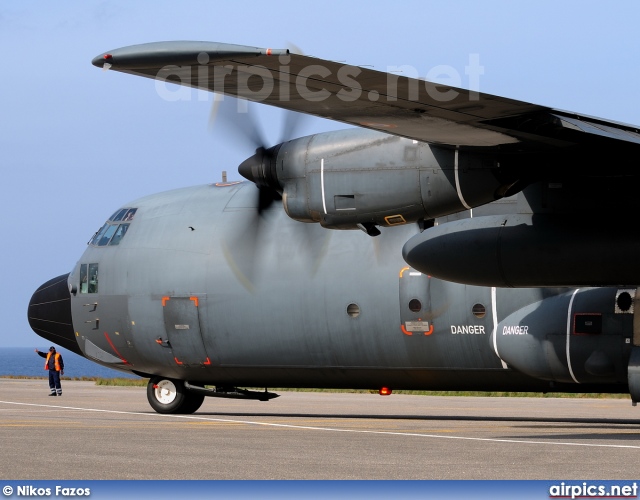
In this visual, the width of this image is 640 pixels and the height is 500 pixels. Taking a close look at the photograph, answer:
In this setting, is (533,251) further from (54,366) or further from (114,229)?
(54,366)

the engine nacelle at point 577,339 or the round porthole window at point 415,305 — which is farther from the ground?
the round porthole window at point 415,305

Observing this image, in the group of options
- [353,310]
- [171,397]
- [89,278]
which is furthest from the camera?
[89,278]

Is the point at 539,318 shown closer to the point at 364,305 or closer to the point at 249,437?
the point at 364,305

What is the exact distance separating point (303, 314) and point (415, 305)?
2.46 m

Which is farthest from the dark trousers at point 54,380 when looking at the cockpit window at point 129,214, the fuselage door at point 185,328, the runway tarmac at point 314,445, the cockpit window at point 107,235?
the fuselage door at point 185,328

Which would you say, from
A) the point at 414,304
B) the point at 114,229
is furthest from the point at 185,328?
the point at 414,304

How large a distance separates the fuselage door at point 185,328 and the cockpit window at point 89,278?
2168mm

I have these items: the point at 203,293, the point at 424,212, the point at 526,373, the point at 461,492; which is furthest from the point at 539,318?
the point at 461,492

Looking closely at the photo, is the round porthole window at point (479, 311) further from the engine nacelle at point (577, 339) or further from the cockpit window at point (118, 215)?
the cockpit window at point (118, 215)

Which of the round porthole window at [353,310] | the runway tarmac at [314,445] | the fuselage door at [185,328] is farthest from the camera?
the fuselage door at [185,328]

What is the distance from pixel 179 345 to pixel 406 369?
207 inches

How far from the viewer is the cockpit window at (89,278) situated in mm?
25203

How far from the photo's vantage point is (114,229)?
25.7 metres

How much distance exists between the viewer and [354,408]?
100 ft
